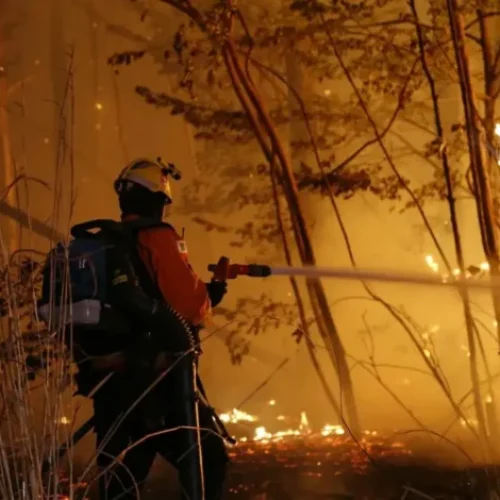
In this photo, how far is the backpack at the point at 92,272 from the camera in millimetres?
2465

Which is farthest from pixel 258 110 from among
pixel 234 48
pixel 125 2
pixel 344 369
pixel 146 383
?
pixel 146 383

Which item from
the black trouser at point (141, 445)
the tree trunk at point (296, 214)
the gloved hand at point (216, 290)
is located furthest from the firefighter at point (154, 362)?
the tree trunk at point (296, 214)

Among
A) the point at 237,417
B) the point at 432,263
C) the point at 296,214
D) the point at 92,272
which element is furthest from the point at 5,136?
the point at 432,263

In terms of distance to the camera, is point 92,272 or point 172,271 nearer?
point 92,272

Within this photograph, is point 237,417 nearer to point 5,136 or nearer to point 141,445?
point 141,445

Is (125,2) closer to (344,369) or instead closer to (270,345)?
(270,345)

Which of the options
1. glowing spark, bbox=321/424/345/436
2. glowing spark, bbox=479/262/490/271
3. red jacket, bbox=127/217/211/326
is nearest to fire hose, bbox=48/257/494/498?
glowing spark, bbox=479/262/490/271

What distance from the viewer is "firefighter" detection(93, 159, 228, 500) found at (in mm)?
2668

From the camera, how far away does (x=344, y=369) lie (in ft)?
14.7

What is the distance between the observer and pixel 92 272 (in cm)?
244

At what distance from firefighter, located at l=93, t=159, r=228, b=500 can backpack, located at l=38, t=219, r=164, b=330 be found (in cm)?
6

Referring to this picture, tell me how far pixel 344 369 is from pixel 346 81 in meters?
1.71

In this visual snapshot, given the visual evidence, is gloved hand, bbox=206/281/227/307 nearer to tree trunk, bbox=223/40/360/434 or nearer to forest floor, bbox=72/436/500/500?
forest floor, bbox=72/436/500/500

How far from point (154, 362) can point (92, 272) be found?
17.0 inches
